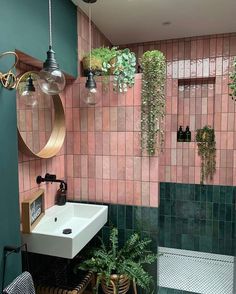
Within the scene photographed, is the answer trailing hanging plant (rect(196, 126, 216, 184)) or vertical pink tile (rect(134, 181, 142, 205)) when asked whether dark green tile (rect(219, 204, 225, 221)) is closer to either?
trailing hanging plant (rect(196, 126, 216, 184))

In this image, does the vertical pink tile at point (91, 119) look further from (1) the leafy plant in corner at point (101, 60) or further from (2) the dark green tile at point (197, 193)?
(2) the dark green tile at point (197, 193)

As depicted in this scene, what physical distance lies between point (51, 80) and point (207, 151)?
223 cm

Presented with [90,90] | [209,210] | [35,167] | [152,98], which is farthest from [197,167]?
[35,167]

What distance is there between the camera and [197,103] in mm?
3109

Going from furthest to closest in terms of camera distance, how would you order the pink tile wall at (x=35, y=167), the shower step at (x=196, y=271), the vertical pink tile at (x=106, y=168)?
the shower step at (x=196, y=271), the vertical pink tile at (x=106, y=168), the pink tile wall at (x=35, y=167)

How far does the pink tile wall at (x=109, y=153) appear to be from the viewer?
2.18 metres

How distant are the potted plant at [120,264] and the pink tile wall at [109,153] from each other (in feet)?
1.17

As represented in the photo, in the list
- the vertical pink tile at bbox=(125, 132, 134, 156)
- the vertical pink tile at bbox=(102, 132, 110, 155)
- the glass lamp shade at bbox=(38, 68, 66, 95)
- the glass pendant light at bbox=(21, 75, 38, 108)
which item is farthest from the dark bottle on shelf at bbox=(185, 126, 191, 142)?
the glass lamp shade at bbox=(38, 68, 66, 95)

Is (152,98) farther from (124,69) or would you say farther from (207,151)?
(207,151)

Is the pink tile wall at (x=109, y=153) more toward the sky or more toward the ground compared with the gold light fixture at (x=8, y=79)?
more toward the ground

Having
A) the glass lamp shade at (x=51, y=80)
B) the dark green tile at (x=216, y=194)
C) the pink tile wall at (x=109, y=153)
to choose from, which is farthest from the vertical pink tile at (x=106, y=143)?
the dark green tile at (x=216, y=194)

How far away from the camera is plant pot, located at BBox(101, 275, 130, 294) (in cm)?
199

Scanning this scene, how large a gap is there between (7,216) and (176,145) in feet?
7.18

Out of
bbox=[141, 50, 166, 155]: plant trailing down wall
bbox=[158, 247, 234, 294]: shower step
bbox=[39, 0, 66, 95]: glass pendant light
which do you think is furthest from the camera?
bbox=[158, 247, 234, 294]: shower step
